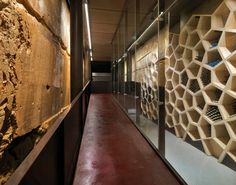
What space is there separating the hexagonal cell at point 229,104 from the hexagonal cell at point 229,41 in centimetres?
76

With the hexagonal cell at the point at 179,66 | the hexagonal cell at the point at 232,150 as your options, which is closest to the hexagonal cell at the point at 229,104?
the hexagonal cell at the point at 232,150

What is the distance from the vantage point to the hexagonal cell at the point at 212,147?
11.2 ft

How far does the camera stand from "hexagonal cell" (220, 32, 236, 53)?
9.68 feet

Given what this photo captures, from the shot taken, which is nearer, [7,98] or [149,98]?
[7,98]

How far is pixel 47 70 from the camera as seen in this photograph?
1809 millimetres

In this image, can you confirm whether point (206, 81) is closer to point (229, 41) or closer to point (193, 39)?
point (229, 41)

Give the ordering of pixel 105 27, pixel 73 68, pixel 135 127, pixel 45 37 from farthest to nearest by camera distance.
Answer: pixel 105 27 → pixel 135 127 → pixel 73 68 → pixel 45 37

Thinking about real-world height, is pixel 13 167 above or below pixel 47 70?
below

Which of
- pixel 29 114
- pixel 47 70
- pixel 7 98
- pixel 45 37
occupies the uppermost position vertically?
pixel 45 37

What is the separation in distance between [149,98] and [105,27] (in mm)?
3474

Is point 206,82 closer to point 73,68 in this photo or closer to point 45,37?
point 73,68

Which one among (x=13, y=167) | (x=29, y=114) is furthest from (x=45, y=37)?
(x=13, y=167)

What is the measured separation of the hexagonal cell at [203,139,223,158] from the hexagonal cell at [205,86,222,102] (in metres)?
0.79

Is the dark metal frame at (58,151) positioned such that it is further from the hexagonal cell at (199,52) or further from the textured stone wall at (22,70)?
the hexagonal cell at (199,52)
